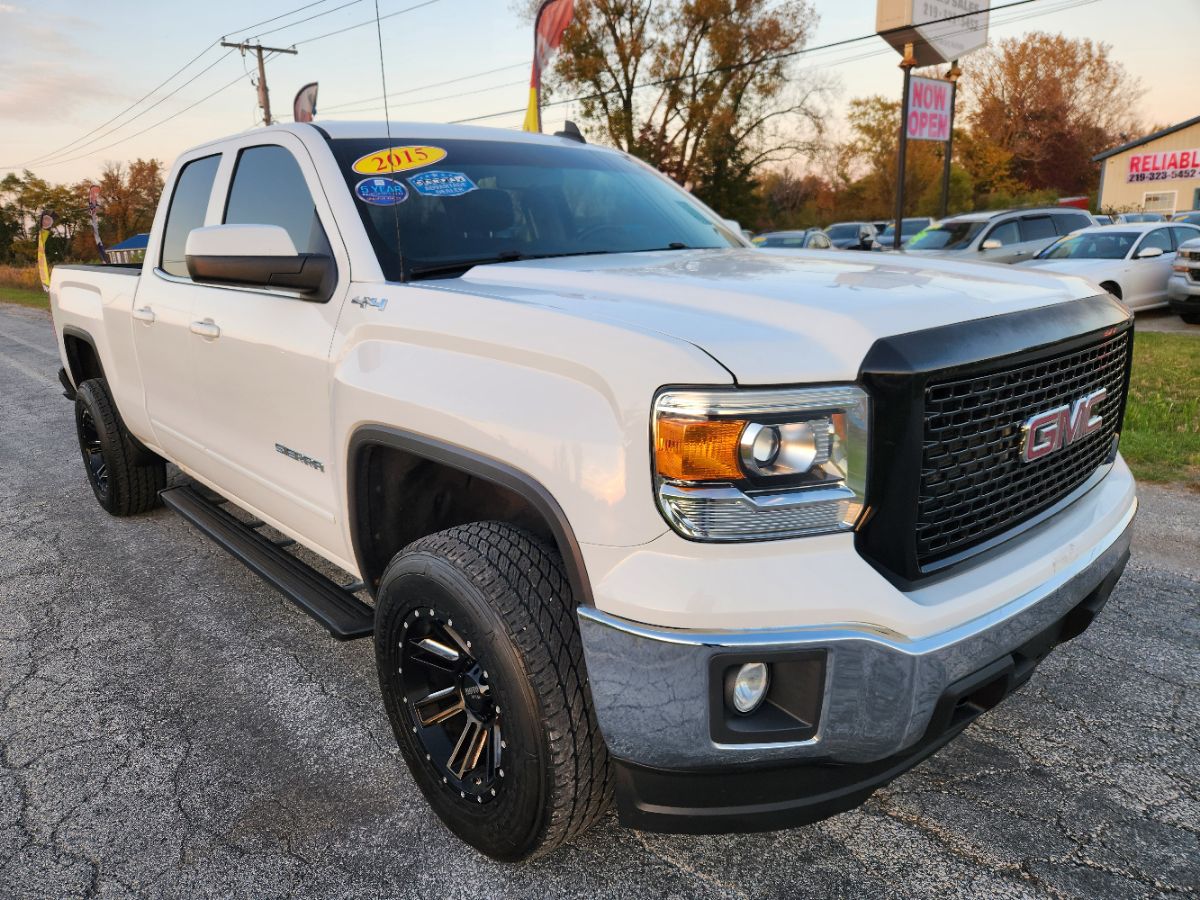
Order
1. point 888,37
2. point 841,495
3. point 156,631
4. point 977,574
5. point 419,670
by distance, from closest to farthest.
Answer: point 841,495 < point 977,574 < point 419,670 < point 156,631 < point 888,37

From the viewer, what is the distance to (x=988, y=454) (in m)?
1.95

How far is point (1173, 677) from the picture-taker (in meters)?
2.98

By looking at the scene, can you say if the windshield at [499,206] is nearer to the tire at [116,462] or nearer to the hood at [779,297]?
the hood at [779,297]

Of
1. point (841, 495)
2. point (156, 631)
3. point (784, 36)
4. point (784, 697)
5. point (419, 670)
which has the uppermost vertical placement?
point (784, 36)

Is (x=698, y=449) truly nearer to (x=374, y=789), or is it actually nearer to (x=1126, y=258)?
(x=374, y=789)

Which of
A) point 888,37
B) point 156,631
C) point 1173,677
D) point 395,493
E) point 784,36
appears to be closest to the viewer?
point 395,493

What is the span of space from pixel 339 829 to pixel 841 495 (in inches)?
63.8

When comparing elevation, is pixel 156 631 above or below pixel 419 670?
below

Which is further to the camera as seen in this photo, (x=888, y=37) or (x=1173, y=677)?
(x=888, y=37)

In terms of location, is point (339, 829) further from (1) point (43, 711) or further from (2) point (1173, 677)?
(2) point (1173, 677)

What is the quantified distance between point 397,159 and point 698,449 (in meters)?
1.80

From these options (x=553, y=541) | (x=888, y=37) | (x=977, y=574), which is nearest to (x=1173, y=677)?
(x=977, y=574)

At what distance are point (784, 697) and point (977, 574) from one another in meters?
0.52

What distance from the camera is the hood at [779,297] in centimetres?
175
